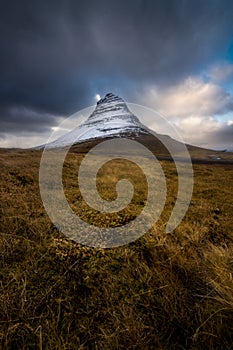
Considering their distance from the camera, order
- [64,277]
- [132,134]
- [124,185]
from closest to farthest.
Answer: [64,277], [124,185], [132,134]

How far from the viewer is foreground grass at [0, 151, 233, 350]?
2014 millimetres

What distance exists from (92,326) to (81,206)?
141 inches

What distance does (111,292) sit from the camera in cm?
261

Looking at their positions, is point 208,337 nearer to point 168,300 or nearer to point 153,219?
point 168,300

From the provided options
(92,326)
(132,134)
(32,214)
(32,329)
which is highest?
(132,134)

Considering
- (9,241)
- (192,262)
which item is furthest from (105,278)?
(9,241)

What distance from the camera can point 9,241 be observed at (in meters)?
3.58

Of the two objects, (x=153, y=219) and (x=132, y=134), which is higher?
(x=132, y=134)

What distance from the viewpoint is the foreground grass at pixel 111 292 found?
79.3 inches

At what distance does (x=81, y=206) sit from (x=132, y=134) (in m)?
162

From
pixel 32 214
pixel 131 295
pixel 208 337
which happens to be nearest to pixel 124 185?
pixel 32 214

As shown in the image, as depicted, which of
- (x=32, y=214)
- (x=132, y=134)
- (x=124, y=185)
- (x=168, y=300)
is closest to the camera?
(x=168, y=300)

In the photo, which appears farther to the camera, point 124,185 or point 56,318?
point 124,185

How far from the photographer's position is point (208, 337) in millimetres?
1944
